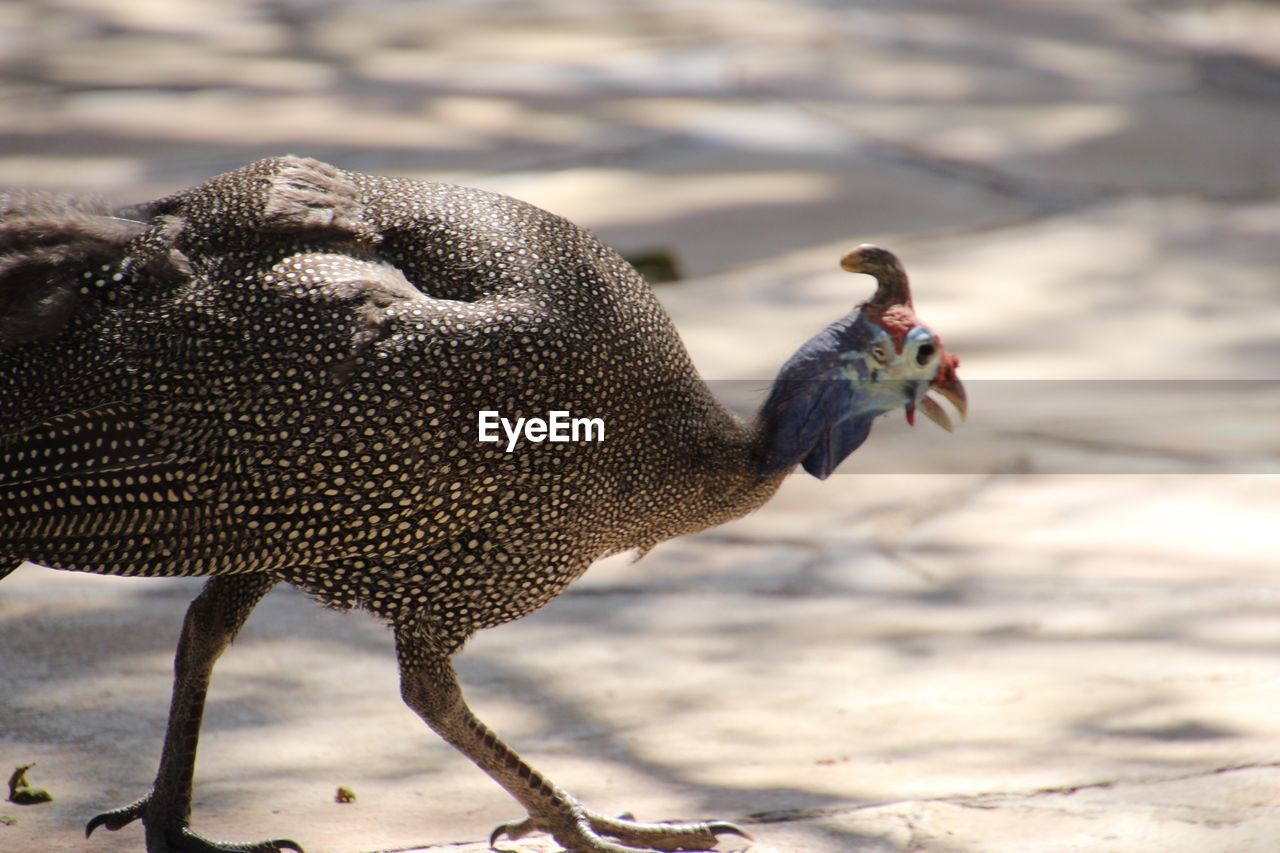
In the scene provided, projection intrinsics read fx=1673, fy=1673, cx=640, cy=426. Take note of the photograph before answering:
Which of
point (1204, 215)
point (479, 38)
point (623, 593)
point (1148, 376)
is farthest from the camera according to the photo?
point (479, 38)

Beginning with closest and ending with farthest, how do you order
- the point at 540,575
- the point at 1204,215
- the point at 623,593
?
the point at 540,575 < the point at 623,593 < the point at 1204,215

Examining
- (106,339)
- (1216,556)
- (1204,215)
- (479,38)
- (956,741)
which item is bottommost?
(956,741)

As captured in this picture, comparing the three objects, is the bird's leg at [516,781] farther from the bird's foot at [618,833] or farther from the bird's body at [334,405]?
the bird's body at [334,405]

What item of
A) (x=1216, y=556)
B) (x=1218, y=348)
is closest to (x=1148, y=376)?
(x=1218, y=348)

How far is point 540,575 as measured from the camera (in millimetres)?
2994

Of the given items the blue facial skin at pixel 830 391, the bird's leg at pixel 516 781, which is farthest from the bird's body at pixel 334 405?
the blue facial skin at pixel 830 391

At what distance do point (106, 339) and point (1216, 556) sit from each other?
A: 11.2ft

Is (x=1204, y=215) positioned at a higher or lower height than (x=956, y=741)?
higher

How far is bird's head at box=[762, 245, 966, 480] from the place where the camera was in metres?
3.33

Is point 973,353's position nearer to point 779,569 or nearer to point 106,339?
point 779,569

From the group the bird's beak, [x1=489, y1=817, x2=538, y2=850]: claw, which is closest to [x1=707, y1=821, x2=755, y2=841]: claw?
[x1=489, y1=817, x2=538, y2=850]: claw

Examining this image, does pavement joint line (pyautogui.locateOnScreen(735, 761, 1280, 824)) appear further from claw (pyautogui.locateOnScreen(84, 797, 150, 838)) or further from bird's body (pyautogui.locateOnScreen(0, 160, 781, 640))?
claw (pyautogui.locateOnScreen(84, 797, 150, 838))

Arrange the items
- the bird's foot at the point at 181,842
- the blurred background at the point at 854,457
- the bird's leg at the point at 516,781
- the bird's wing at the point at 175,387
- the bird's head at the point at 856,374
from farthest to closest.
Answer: the blurred background at the point at 854,457
the bird's head at the point at 856,374
the bird's foot at the point at 181,842
the bird's leg at the point at 516,781
the bird's wing at the point at 175,387

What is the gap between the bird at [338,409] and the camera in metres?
2.73
